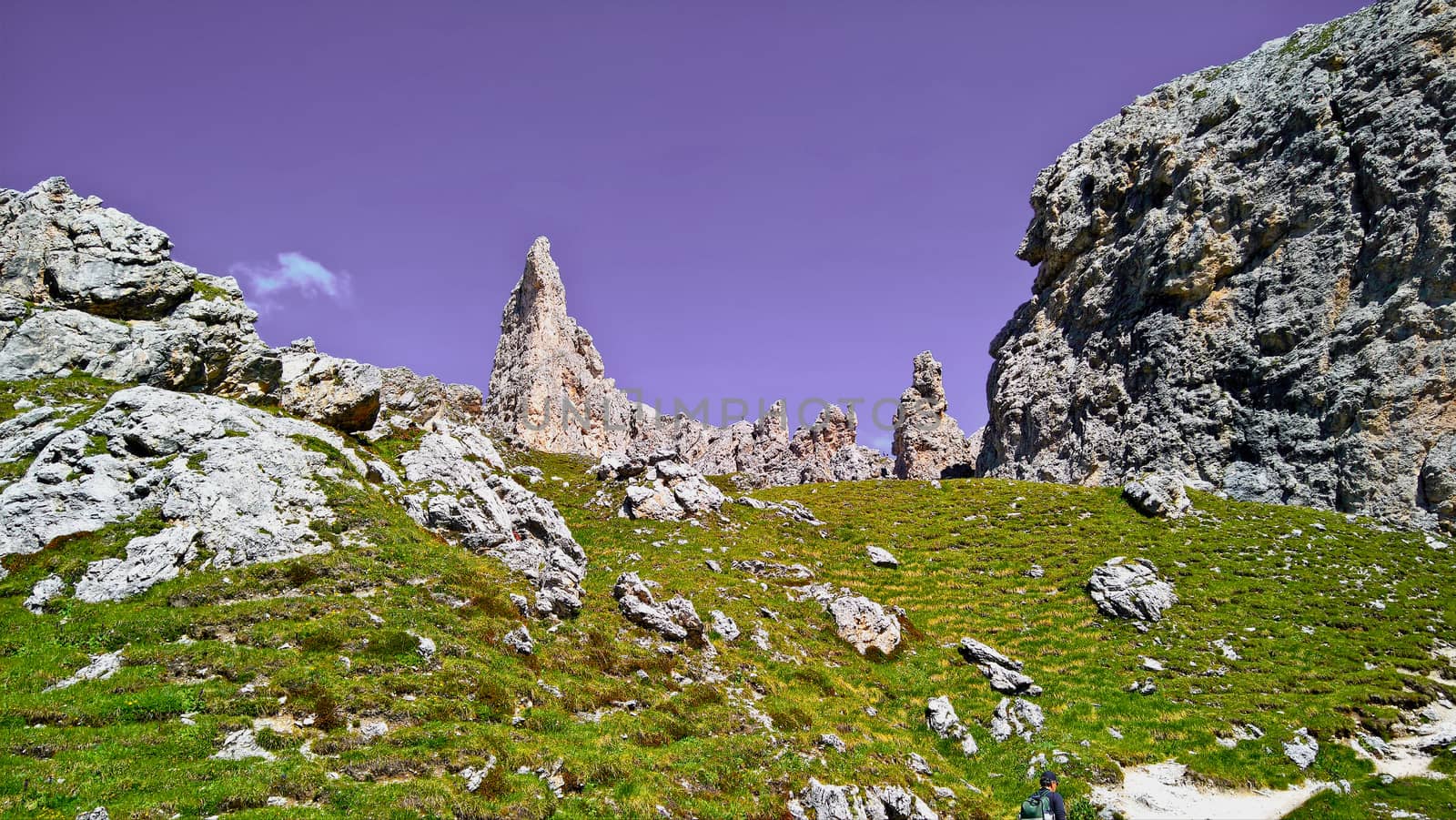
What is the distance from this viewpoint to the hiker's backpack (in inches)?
682

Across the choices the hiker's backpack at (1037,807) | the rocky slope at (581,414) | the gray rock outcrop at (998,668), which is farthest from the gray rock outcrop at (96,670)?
the rocky slope at (581,414)

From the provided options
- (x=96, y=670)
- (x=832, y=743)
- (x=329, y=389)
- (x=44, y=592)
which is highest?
(x=329, y=389)

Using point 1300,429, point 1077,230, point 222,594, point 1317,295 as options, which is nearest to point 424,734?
point 222,594

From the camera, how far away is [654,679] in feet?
85.6

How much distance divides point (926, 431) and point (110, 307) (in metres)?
119

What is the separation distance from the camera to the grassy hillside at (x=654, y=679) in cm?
1619

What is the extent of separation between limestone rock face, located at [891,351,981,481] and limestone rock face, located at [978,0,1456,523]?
81.8ft

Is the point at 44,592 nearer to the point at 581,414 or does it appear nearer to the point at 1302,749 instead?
the point at 1302,749

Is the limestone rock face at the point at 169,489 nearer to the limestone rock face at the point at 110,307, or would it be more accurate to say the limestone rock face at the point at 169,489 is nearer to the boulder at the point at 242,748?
the limestone rock face at the point at 110,307

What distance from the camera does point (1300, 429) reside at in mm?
62500

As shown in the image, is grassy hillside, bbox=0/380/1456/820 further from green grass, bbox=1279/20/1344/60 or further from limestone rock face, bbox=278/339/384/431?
green grass, bbox=1279/20/1344/60

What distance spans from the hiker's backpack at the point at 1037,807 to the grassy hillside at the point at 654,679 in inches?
180

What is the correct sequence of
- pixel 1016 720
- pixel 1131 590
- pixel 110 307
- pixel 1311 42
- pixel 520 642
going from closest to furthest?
pixel 520 642 → pixel 1016 720 → pixel 1131 590 → pixel 110 307 → pixel 1311 42

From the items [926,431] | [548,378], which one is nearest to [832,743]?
[926,431]
